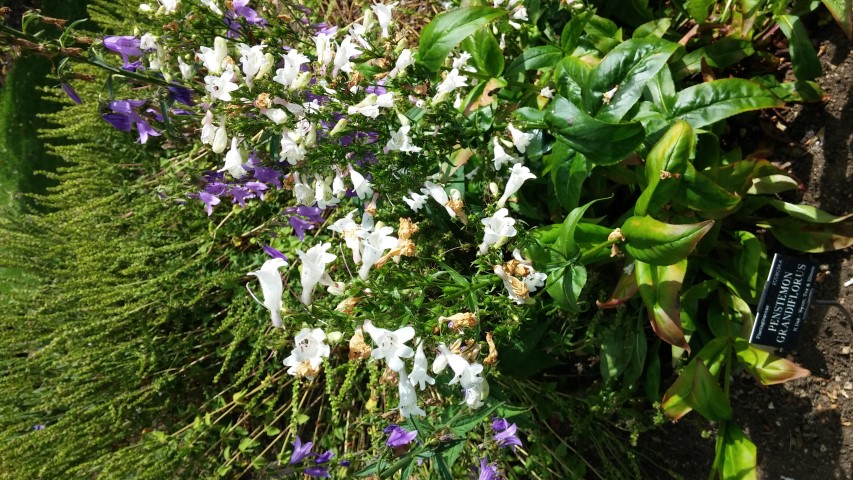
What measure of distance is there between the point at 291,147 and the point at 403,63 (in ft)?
1.32

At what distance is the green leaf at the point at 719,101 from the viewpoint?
1759mm

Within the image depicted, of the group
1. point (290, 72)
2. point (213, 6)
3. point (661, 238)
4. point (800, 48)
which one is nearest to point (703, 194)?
A: point (661, 238)

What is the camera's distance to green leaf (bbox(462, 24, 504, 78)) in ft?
6.27

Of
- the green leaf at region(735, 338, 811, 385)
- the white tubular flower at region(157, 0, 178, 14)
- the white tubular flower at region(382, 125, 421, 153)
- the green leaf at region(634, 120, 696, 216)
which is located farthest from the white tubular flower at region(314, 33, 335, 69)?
the green leaf at region(735, 338, 811, 385)

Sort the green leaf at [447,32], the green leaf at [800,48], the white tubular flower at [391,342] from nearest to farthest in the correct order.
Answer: the white tubular flower at [391,342], the green leaf at [447,32], the green leaf at [800,48]

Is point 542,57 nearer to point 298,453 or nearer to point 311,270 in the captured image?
point 311,270

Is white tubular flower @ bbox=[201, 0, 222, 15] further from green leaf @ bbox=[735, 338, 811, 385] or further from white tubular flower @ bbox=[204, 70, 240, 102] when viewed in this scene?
green leaf @ bbox=[735, 338, 811, 385]

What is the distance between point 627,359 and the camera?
2199mm

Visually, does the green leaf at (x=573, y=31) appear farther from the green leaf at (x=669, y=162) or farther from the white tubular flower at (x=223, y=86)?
the white tubular flower at (x=223, y=86)

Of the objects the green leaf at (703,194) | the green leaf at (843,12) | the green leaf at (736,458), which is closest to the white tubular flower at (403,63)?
the green leaf at (703,194)

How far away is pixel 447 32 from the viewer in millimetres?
1683

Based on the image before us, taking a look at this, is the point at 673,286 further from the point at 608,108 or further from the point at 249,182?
the point at 249,182

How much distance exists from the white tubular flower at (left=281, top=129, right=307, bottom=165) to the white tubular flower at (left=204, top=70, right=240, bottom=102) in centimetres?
16

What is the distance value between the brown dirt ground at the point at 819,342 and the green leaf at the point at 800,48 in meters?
0.26
